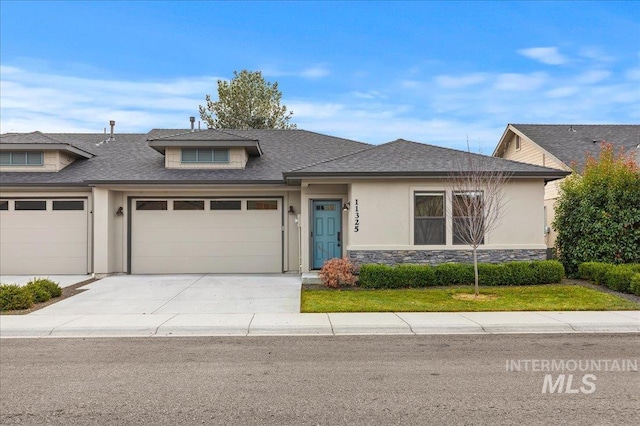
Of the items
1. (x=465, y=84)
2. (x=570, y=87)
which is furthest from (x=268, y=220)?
(x=570, y=87)

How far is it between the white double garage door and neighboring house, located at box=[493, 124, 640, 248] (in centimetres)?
1172

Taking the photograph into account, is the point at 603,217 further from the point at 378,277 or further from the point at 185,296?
the point at 185,296

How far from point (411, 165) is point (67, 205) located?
11.6 meters

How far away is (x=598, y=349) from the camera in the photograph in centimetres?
671

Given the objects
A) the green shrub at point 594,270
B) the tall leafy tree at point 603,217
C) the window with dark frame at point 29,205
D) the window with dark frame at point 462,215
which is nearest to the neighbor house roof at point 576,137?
the tall leafy tree at point 603,217

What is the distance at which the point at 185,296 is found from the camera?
11.4 m

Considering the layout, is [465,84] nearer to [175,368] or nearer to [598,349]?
[598,349]

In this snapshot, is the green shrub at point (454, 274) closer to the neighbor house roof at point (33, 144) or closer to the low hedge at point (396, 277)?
the low hedge at point (396, 277)

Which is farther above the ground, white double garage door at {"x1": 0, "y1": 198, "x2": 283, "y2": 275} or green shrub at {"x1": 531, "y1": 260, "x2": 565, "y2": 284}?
white double garage door at {"x1": 0, "y1": 198, "x2": 283, "y2": 275}

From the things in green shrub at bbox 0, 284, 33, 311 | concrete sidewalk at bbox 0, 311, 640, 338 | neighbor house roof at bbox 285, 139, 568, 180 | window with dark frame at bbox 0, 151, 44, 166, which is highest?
window with dark frame at bbox 0, 151, 44, 166

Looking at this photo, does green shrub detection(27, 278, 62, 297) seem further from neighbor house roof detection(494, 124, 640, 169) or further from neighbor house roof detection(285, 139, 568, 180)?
neighbor house roof detection(494, 124, 640, 169)

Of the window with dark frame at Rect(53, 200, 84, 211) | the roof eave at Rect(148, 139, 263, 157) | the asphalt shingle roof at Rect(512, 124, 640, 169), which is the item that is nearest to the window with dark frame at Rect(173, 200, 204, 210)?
the roof eave at Rect(148, 139, 263, 157)

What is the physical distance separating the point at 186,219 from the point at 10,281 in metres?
5.50

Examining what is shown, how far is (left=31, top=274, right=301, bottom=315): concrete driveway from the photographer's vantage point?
9.82 metres
